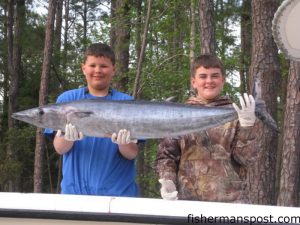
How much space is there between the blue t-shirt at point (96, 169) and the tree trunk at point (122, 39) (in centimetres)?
945

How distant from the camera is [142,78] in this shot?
1346 centimetres

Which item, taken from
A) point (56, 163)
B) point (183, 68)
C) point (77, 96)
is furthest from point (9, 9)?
point (77, 96)

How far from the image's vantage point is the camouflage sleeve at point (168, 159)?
11.9 feet

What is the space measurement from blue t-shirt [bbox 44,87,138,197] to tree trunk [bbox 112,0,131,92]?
9.45m

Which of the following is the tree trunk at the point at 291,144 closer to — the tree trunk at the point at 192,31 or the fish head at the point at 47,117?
the tree trunk at the point at 192,31

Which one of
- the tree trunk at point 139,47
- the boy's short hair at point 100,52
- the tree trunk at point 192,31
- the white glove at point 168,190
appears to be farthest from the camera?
the tree trunk at point 139,47

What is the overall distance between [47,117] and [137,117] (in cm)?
62

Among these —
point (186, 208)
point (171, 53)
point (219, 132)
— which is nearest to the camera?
point (186, 208)

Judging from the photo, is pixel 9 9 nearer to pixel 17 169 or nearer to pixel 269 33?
pixel 17 169

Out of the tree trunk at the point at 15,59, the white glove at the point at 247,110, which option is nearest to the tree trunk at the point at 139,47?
the tree trunk at the point at 15,59

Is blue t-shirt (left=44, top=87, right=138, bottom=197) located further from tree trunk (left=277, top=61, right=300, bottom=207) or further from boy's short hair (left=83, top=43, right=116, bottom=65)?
tree trunk (left=277, top=61, right=300, bottom=207)

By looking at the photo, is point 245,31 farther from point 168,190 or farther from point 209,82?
point 168,190

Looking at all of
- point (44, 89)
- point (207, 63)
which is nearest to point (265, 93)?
point (207, 63)

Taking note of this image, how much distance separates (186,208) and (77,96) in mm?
1368
